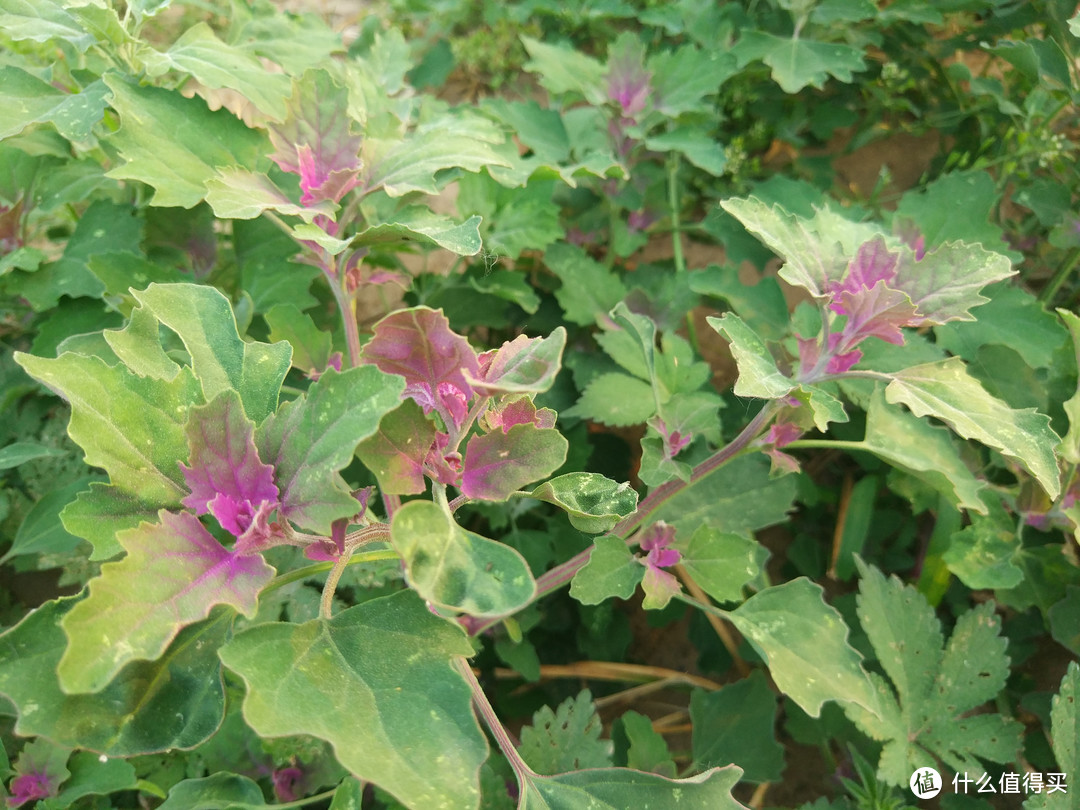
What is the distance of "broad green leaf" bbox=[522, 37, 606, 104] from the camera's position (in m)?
1.67

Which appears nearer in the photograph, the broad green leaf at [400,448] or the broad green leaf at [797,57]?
the broad green leaf at [400,448]

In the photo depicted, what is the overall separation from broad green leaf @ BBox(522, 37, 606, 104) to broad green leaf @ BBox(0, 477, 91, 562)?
4.07 feet

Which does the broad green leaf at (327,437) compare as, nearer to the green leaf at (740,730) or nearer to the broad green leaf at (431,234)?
→ the broad green leaf at (431,234)

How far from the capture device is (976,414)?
3.14 feet

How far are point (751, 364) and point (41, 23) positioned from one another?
1199mm

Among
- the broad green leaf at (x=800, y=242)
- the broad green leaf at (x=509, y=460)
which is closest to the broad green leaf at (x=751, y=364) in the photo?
the broad green leaf at (x=800, y=242)

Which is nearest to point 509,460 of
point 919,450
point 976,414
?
point 976,414

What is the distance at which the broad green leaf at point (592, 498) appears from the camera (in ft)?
2.77

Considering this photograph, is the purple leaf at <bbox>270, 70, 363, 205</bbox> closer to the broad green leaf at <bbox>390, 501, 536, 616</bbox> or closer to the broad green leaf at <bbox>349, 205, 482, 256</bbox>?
the broad green leaf at <bbox>349, 205, 482, 256</bbox>

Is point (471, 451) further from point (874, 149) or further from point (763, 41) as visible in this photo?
point (874, 149)

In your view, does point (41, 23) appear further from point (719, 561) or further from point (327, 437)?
point (719, 561)

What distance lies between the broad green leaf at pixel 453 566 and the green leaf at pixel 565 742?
0.58 metres

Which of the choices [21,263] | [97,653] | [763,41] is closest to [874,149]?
[763,41]

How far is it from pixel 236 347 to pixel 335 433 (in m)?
0.26
